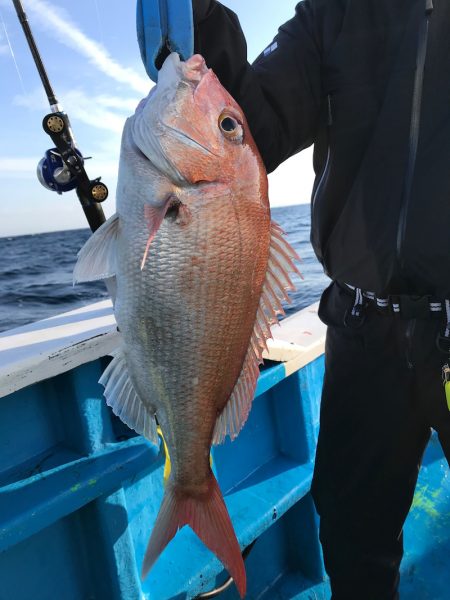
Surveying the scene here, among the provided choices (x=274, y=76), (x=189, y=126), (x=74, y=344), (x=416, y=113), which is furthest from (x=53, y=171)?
(x=416, y=113)

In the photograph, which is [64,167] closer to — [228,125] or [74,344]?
[74,344]

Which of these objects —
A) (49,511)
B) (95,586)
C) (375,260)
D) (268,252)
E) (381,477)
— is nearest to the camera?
(268,252)

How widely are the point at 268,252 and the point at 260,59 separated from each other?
73 centimetres

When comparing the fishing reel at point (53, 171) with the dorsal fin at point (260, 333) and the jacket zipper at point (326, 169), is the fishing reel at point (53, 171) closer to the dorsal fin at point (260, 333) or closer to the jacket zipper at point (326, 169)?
the jacket zipper at point (326, 169)

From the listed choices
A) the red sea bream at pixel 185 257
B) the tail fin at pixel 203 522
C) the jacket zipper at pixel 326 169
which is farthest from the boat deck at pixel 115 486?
the jacket zipper at pixel 326 169

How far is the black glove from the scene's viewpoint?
1.31m

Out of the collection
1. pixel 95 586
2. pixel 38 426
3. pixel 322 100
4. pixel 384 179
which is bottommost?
pixel 95 586

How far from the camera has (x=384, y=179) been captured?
161 centimetres

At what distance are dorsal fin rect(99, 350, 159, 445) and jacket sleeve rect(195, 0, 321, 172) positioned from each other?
2.60 ft

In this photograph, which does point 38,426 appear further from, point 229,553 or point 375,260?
point 375,260

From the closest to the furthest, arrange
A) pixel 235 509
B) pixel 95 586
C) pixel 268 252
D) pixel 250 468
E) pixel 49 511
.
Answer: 1. pixel 268 252
2. pixel 49 511
3. pixel 95 586
4. pixel 235 509
5. pixel 250 468

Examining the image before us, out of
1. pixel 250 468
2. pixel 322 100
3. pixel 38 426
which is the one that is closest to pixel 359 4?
pixel 322 100

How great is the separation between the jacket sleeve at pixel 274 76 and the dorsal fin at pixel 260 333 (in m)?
0.38

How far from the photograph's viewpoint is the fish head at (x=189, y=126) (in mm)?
1198
